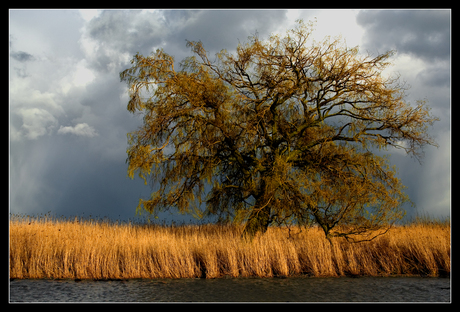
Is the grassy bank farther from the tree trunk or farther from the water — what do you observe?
the tree trunk

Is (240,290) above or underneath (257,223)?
underneath

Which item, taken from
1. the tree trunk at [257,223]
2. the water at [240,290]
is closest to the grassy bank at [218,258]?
the water at [240,290]

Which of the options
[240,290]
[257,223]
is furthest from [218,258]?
[257,223]

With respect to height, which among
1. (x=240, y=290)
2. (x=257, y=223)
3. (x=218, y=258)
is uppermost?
(x=257, y=223)

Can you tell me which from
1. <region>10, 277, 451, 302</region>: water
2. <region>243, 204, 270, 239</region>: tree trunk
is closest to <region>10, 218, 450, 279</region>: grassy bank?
<region>10, 277, 451, 302</region>: water

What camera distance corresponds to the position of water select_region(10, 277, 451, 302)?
360 inches

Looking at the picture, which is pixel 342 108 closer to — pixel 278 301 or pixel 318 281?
pixel 318 281

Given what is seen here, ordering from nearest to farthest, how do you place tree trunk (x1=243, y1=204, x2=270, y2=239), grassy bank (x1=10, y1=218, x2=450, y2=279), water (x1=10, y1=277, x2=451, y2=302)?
water (x1=10, y1=277, x2=451, y2=302)
grassy bank (x1=10, y1=218, x2=450, y2=279)
tree trunk (x1=243, y1=204, x2=270, y2=239)

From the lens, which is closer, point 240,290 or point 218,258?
point 240,290

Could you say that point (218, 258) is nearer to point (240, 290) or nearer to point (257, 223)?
point (240, 290)

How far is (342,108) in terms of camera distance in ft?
51.9

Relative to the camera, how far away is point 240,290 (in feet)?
32.8

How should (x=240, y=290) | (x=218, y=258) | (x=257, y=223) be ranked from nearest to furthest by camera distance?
(x=240, y=290), (x=218, y=258), (x=257, y=223)

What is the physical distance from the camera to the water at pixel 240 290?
30.0 ft
